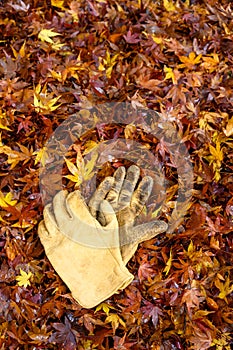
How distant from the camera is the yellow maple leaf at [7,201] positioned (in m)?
1.75

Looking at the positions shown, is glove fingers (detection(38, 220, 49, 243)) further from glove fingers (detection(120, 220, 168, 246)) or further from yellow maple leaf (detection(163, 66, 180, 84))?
yellow maple leaf (detection(163, 66, 180, 84))

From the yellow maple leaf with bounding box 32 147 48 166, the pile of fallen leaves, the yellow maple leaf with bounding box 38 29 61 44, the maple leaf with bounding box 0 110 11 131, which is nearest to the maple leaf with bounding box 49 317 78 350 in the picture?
the pile of fallen leaves

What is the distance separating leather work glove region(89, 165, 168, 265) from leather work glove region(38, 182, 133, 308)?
0.03m

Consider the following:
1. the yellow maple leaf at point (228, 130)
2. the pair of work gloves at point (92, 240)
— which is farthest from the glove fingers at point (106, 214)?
the yellow maple leaf at point (228, 130)

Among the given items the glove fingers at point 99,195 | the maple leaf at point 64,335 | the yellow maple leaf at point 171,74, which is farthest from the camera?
the yellow maple leaf at point 171,74

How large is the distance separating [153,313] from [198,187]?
517mm

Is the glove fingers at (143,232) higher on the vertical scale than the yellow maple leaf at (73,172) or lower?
lower

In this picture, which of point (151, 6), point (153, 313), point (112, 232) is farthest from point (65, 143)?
point (151, 6)

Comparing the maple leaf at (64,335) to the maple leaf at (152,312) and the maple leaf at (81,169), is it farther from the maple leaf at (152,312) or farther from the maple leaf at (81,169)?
the maple leaf at (81,169)

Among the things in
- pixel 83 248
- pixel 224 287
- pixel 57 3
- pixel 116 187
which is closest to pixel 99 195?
pixel 116 187

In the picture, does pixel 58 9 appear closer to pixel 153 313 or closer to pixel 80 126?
pixel 80 126

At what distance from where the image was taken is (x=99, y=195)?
1.80 m

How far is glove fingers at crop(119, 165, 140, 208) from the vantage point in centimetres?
183

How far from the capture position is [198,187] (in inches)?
73.9
